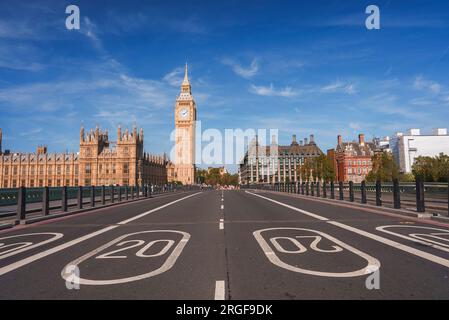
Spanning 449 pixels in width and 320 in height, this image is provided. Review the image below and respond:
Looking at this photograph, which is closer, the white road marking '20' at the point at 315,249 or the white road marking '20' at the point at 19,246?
the white road marking '20' at the point at 315,249

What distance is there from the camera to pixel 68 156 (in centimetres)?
11894

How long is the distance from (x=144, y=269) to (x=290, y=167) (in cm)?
16029

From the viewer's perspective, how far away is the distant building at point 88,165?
109 metres

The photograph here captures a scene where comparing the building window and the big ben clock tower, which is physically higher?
the big ben clock tower

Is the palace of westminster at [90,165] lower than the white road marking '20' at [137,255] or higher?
higher

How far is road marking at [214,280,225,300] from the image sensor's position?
447cm

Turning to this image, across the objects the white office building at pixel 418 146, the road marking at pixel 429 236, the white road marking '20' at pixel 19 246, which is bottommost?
the white road marking '20' at pixel 19 246

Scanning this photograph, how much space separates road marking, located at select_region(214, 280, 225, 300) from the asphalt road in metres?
0.01

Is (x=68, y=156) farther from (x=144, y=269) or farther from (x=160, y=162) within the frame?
(x=144, y=269)

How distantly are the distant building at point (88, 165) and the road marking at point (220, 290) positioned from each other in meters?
102

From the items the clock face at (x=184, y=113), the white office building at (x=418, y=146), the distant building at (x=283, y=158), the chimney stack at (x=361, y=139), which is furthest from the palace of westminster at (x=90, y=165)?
the white office building at (x=418, y=146)

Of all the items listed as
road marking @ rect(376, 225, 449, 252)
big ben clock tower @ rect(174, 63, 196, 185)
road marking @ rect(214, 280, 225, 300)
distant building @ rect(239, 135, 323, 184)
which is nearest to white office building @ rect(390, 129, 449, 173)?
distant building @ rect(239, 135, 323, 184)

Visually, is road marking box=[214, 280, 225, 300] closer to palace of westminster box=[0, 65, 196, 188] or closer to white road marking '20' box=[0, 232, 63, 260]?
white road marking '20' box=[0, 232, 63, 260]

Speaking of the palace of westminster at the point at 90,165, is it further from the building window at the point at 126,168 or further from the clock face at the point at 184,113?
the clock face at the point at 184,113
